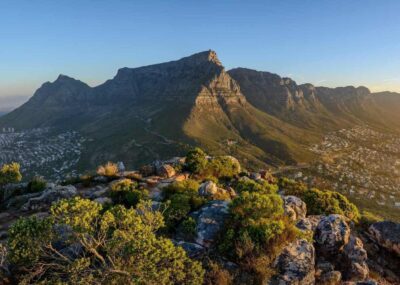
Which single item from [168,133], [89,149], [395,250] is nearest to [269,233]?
[395,250]

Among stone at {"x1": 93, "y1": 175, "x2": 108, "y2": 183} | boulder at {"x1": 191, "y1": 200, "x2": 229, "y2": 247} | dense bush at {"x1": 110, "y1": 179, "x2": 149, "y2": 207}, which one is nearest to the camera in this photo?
boulder at {"x1": 191, "y1": 200, "x2": 229, "y2": 247}

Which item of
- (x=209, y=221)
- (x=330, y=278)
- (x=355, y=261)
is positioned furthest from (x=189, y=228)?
(x=355, y=261)

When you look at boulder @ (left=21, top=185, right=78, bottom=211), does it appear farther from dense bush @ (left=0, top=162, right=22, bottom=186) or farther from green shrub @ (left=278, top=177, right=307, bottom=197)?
green shrub @ (left=278, top=177, right=307, bottom=197)

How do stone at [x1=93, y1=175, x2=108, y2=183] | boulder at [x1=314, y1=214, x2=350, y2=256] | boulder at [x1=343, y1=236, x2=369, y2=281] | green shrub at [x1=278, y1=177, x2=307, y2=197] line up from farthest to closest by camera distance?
stone at [x1=93, y1=175, x2=108, y2=183] < green shrub at [x1=278, y1=177, x2=307, y2=197] < boulder at [x1=314, y1=214, x2=350, y2=256] < boulder at [x1=343, y1=236, x2=369, y2=281]

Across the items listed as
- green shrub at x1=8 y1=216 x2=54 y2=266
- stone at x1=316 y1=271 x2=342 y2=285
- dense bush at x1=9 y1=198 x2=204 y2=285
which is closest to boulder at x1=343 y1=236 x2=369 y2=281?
stone at x1=316 y1=271 x2=342 y2=285

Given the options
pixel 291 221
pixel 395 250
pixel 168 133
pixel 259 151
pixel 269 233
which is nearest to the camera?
pixel 269 233

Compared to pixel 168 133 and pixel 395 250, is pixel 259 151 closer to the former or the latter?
pixel 168 133
